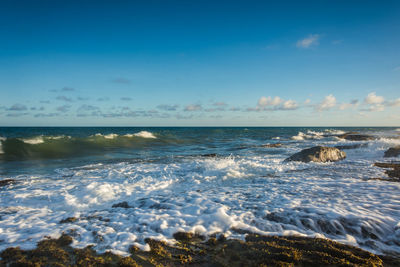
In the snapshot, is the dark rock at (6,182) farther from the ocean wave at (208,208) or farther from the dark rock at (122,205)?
the dark rock at (122,205)

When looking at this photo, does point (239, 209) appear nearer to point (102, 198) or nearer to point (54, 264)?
point (54, 264)

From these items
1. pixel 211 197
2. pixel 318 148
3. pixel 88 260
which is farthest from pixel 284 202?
pixel 318 148

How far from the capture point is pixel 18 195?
20.8 feet

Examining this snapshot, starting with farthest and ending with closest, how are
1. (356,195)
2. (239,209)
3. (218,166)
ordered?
(218,166)
(356,195)
(239,209)

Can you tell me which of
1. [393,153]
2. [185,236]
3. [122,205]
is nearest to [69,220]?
[122,205]

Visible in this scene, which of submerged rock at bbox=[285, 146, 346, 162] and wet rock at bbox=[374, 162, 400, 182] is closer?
wet rock at bbox=[374, 162, 400, 182]

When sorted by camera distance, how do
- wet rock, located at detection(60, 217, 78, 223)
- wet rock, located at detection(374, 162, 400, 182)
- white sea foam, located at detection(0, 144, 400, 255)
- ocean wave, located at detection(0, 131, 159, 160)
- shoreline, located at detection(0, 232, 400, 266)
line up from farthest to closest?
1. ocean wave, located at detection(0, 131, 159, 160)
2. wet rock, located at detection(374, 162, 400, 182)
3. wet rock, located at detection(60, 217, 78, 223)
4. white sea foam, located at detection(0, 144, 400, 255)
5. shoreline, located at detection(0, 232, 400, 266)

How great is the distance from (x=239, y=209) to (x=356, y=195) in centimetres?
301

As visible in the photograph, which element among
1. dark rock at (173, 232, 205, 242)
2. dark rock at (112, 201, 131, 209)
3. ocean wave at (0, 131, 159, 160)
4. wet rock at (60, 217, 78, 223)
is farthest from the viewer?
A: ocean wave at (0, 131, 159, 160)

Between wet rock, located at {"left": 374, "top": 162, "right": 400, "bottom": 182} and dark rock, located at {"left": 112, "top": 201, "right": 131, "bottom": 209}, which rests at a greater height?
wet rock, located at {"left": 374, "top": 162, "right": 400, "bottom": 182}

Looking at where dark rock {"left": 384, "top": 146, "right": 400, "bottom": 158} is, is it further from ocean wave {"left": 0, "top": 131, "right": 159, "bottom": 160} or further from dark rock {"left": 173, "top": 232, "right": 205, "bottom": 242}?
ocean wave {"left": 0, "top": 131, "right": 159, "bottom": 160}

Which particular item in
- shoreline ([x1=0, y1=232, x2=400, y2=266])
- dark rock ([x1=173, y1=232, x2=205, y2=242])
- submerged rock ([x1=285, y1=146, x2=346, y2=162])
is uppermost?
submerged rock ([x1=285, y1=146, x2=346, y2=162])

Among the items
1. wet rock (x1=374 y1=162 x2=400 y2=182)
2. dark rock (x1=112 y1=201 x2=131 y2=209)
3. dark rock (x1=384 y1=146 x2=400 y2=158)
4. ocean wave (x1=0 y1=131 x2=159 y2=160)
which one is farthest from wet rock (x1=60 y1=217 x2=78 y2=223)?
dark rock (x1=384 y1=146 x2=400 y2=158)

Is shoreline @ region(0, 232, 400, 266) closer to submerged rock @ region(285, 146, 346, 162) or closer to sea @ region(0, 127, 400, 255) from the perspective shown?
sea @ region(0, 127, 400, 255)
